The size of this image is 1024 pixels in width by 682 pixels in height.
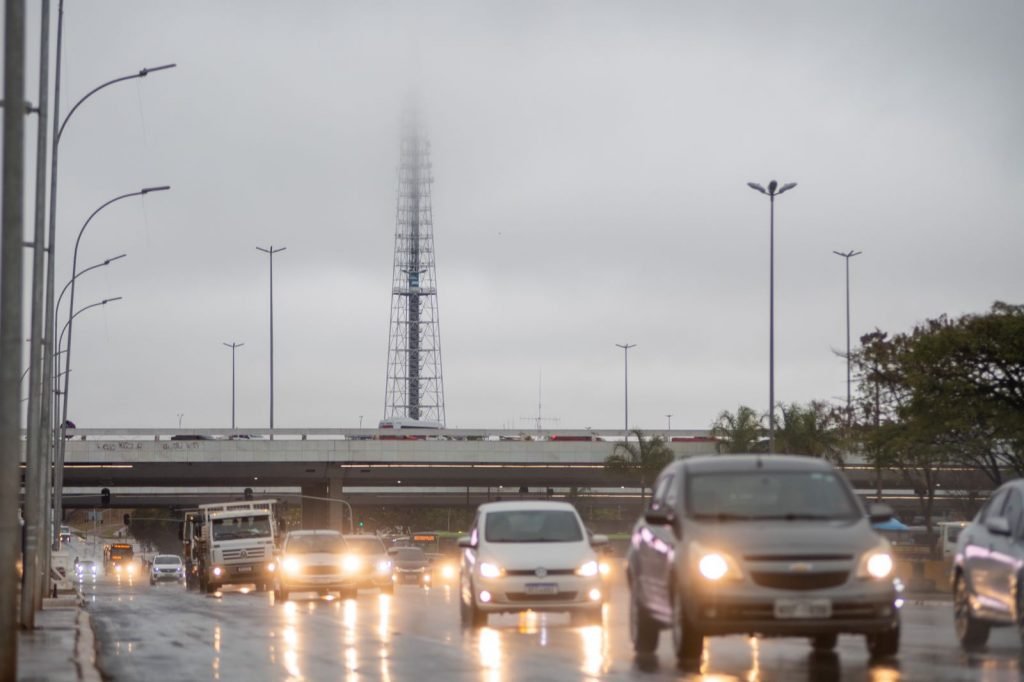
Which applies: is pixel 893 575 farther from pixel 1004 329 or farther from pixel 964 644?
pixel 1004 329

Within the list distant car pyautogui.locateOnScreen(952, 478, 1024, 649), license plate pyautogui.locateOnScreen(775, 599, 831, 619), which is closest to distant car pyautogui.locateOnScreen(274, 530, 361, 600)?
distant car pyautogui.locateOnScreen(952, 478, 1024, 649)

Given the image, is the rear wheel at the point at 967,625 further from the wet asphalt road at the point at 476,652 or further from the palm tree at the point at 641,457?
the palm tree at the point at 641,457

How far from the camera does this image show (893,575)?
15.2m

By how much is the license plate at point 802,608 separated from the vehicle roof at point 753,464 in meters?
1.81

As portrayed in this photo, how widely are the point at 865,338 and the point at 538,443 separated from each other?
22000 mm

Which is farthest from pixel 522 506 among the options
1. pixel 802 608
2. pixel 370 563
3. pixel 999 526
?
pixel 370 563

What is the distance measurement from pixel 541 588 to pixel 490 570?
75 cm

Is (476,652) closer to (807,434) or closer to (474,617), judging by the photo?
(474,617)

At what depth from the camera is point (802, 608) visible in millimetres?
14695

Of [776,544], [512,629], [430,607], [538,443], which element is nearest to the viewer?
[776,544]

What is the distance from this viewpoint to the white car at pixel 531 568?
2302cm

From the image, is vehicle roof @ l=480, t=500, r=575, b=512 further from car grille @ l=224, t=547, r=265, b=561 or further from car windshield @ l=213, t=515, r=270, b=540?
car windshield @ l=213, t=515, r=270, b=540

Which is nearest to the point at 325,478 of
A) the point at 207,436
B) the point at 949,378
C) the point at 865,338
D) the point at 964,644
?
the point at 207,436

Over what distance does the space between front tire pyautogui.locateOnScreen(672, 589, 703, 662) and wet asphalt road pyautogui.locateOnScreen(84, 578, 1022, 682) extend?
0.20 metres
